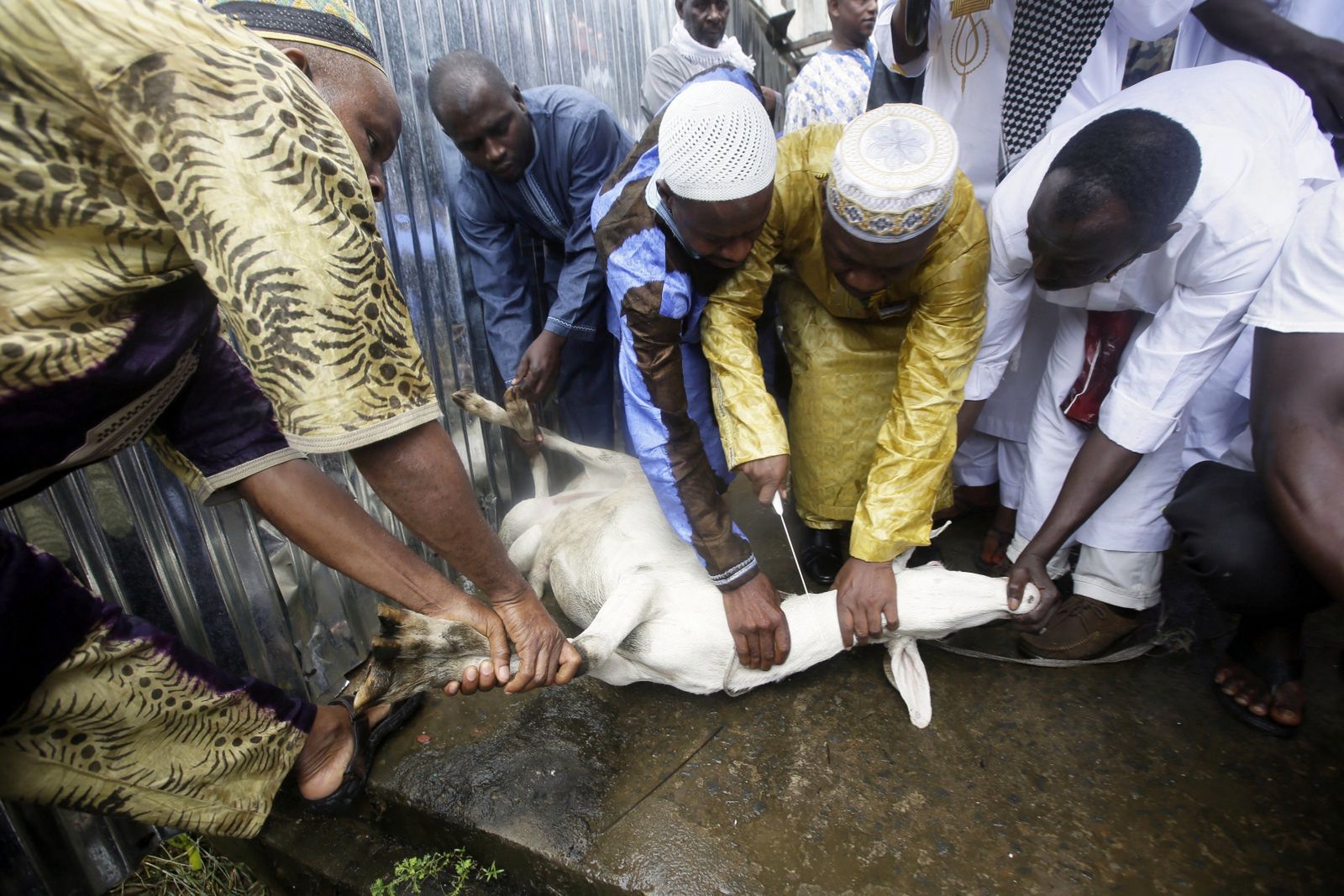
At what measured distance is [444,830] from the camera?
5.94 feet

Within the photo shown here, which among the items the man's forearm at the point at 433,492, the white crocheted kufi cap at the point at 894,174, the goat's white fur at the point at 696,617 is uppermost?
the white crocheted kufi cap at the point at 894,174

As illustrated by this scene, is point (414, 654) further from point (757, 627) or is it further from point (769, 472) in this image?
point (769, 472)

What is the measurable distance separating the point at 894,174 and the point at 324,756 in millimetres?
2107

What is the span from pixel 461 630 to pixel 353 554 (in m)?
0.28

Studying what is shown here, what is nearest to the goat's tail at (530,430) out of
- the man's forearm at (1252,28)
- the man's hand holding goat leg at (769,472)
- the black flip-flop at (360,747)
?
the man's hand holding goat leg at (769,472)

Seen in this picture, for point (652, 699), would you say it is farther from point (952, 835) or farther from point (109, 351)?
point (109, 351)

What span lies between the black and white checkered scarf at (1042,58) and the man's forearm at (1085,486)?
43.6 inches

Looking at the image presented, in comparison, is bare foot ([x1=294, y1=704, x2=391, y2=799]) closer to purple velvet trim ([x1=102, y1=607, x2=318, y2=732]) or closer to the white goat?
purple velvet trim ([x1=102, y1=607, x2=318, y2=732])

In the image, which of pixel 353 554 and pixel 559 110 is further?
pixel 559 110

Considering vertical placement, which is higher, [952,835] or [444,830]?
[952,835]

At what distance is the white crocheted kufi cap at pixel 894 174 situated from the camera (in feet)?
5.27

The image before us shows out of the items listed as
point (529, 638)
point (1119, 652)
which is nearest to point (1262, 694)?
point (1119, 652)

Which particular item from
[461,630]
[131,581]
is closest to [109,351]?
[461,630]

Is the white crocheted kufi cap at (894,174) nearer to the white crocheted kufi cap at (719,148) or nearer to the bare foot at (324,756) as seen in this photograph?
the white crocheted kufi cap at (719,148)
